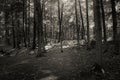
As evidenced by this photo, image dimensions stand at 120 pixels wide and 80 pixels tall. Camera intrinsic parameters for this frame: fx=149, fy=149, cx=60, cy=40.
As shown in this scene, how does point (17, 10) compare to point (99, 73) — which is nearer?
point (99, 73)

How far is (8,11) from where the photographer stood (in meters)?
30.8

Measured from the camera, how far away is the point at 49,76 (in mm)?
10734

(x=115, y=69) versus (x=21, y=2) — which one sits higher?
(x=21, y=2)

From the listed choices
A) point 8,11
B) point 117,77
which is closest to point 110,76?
point 117,77

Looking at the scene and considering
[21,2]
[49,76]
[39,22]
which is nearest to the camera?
[49,76]

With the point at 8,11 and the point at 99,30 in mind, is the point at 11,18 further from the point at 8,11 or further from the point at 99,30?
the point at 99,30

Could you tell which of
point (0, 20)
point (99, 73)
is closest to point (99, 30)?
point (99, 73)

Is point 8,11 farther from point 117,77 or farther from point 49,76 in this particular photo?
point 117,77

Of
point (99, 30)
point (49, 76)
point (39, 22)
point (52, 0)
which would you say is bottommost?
point (49, 76)

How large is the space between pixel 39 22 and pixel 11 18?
1650 cm

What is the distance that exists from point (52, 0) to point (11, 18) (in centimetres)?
1253

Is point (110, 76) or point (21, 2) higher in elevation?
point (21, 2)

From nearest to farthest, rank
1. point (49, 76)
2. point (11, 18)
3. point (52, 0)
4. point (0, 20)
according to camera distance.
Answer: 1. point (49, 76)
2. point (52, 0)
3. point (11, 18)
4. point (0, 20)

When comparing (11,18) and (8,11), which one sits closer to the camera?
(8,11)
